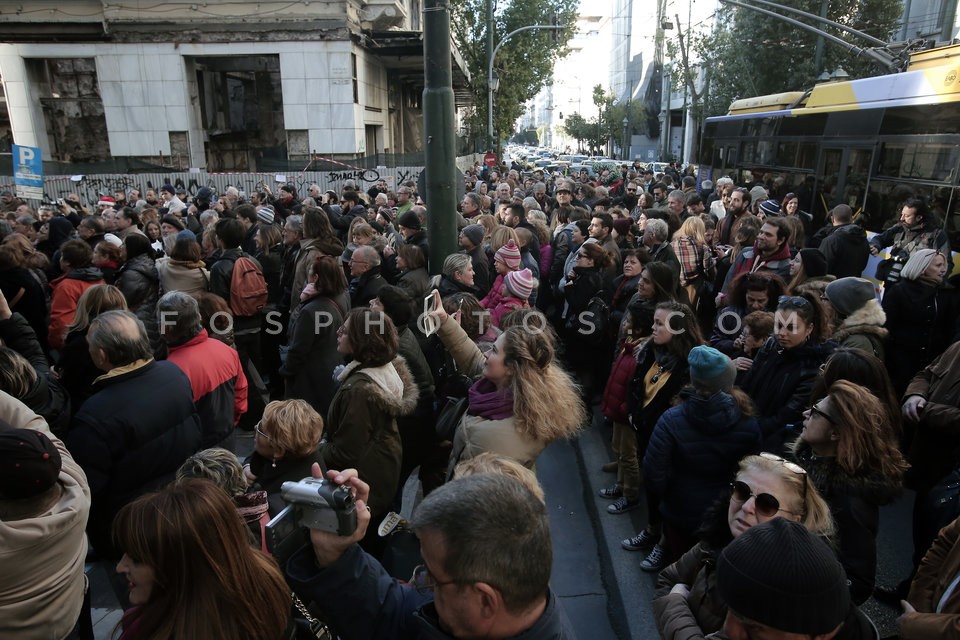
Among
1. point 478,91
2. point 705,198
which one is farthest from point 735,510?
point 478,91

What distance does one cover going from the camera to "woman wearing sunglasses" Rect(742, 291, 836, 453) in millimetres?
3541

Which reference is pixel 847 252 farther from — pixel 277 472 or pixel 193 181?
pixel 193 181

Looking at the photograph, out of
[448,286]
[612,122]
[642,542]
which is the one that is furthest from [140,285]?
[612,122]

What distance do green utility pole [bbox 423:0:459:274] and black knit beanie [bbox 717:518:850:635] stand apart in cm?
354

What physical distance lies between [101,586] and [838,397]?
4.11 m

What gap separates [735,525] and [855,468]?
29.9 inches

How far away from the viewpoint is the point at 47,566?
90.7 inches

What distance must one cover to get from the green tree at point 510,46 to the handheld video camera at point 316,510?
35.4 metres

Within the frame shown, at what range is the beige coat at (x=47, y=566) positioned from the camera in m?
2.17

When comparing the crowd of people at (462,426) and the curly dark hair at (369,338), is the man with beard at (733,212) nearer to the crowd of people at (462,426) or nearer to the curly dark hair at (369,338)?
the crowd of people at (462,426)

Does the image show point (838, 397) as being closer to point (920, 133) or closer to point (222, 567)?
point (222, 567)

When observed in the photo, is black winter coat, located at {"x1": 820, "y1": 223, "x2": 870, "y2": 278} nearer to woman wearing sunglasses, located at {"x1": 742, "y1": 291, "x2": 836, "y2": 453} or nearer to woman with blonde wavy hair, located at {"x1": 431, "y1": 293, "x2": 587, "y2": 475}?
woman wearing sunglasses, located at {"x1": 742, "y1": 291, "x2": 836, "y2": 453}

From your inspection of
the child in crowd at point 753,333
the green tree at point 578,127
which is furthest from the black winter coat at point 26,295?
the green tree at point 578,127

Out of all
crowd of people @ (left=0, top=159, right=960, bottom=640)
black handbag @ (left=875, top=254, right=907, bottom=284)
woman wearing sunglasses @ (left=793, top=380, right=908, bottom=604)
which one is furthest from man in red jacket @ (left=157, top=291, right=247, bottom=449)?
black handbag @ (left=875, top=254, right=907, bottom=284)
